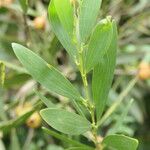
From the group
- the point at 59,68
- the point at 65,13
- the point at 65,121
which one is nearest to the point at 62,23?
the point at 65,13

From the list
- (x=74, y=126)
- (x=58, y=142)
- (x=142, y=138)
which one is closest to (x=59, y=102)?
(x=58, y=142)

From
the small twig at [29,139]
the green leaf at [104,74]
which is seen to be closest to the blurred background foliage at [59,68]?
the small twig at [29,139]

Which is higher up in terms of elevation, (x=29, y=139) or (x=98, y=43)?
(x=98, y=43)

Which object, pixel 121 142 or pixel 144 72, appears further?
pixel 144 72

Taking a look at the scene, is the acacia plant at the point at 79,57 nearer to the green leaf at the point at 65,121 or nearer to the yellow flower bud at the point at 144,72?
the green leaf at the point at 65,121

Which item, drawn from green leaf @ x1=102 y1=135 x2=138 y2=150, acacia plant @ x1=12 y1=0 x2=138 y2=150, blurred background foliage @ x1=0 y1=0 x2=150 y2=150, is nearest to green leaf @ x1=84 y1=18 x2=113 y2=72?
acacia plant @ x1=12 y1=0 x2=138 y2=150

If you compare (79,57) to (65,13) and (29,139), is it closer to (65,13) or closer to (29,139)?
(65,13)
